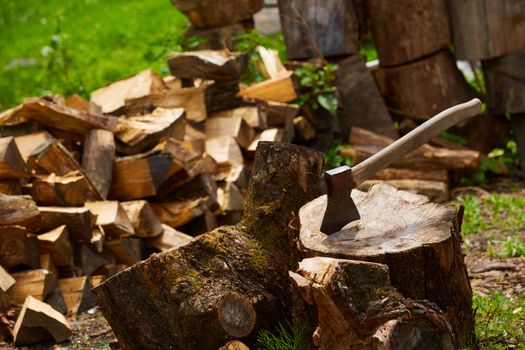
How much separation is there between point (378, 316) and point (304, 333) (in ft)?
1.70

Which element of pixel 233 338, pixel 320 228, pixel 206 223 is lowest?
pixel 206 223

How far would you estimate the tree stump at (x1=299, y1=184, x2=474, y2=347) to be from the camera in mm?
3752

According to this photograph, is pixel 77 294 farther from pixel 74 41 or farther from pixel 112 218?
pixel 74 41

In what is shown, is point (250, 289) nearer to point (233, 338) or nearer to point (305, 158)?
point (233, 338)

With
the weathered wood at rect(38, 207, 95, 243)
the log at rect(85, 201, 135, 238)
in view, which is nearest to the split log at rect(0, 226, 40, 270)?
the weathered wood at rect(38, 207, 95, 243)

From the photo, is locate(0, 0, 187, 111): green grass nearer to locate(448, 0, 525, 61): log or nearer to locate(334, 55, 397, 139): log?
locate(334, 55, 397, 139): log

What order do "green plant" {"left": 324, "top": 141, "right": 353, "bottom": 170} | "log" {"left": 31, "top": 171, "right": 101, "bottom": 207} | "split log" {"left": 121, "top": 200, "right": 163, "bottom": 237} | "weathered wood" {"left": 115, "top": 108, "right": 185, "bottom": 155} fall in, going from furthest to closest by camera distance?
"green plant" {"left": 324, "top": 141, "right": 353, "bottom": 170} < "weathered wood" {"left": 115, "top": 108, "right": 185, "bottom": 155} < "split log" {"left": 121, "top": 200, "right": 163, "bottom": 237} < "log" {"left": 31, "top": 171, "right": 101, "bottom": 207}

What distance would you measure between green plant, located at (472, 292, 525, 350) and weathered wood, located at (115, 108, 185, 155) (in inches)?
101

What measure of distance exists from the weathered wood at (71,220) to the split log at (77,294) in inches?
→ 10.4

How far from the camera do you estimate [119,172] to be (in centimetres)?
601

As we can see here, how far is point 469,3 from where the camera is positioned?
7527 mm

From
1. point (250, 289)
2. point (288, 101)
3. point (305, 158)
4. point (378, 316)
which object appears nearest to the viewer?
point (378, 316)

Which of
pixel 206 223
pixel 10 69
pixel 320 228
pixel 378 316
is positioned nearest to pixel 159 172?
pixel 206 223

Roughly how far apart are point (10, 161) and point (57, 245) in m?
0.59
